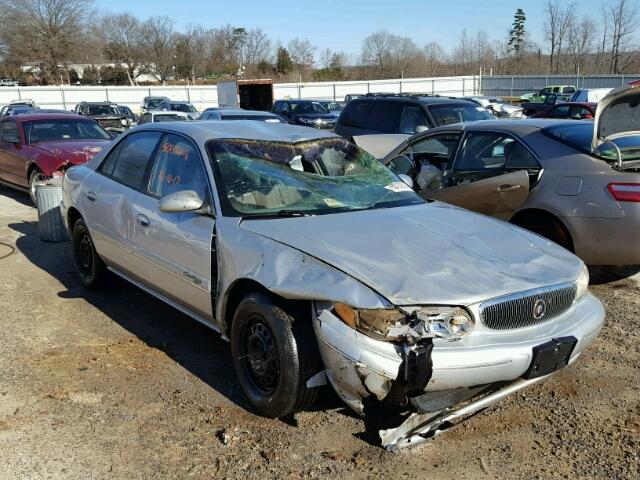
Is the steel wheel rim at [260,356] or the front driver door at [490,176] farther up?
the front driver door at [490,176]

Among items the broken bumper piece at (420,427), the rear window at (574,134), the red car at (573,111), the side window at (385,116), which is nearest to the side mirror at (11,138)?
the side window at (385,116)

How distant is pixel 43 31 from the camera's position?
6325 centimetres

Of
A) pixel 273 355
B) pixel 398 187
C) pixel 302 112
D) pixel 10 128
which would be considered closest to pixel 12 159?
pixel 10 128

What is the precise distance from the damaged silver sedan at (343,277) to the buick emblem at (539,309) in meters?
0.01

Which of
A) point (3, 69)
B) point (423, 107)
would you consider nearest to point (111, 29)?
point (3, 69)

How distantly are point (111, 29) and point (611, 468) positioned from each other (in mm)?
92817

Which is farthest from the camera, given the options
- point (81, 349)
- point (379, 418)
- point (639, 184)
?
point (639, 184)

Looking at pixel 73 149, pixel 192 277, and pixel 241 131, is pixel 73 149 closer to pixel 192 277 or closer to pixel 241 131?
pixel 241 131

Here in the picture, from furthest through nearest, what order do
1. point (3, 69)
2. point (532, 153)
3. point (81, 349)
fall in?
point (3, 69)
point (532, 153)
point (81, 349)

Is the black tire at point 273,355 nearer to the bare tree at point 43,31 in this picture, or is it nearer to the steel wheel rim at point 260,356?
the steel wheel rim at point 260,356

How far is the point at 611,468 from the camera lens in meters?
3.03

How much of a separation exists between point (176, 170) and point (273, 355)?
1729mm

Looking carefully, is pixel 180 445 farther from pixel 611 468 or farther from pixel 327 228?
pixel 611 468

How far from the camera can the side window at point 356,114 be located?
12.0 m
